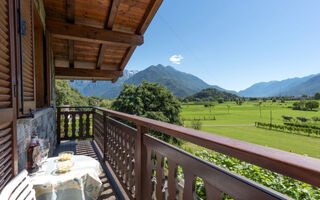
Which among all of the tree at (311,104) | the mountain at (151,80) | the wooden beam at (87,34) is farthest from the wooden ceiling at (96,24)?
the mountain at (151,80)

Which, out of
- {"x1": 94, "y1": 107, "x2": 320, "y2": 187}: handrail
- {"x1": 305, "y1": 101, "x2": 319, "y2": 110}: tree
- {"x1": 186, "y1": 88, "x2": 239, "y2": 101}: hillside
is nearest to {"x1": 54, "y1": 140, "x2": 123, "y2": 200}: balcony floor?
{"x1": 94, "y1": 107, "x2": 320, "y2": 187}: handrail

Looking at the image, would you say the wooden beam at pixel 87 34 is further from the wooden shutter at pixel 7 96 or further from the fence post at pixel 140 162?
the fence post at pixel 140 162

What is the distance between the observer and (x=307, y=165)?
40cm

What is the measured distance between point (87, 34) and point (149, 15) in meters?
1.15

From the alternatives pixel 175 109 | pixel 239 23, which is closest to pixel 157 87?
pixel 175 109

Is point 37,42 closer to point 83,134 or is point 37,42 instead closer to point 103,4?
point 103,4

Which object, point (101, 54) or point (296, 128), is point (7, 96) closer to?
point (101, 54)

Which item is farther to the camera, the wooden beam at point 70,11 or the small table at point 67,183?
the wooden beam at point 70,11

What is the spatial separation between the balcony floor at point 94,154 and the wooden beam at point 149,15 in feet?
8.59

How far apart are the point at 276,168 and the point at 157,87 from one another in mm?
16564

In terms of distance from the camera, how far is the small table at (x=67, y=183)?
3.51 ft

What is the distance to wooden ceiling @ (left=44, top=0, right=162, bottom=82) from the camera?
2.78 meters

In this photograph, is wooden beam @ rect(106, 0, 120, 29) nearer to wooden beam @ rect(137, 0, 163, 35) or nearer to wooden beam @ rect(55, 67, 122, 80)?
wooden beam @ rect(137, 0, 163, 35)

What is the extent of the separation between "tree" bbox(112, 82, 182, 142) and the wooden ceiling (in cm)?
1062
